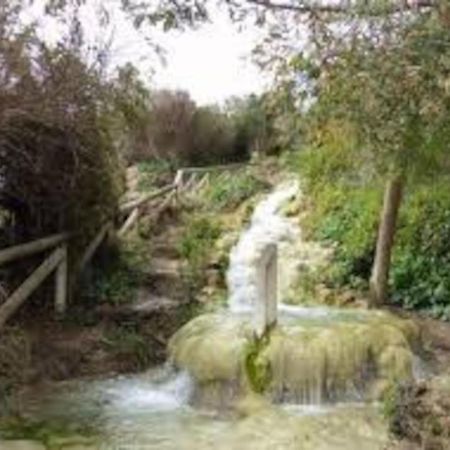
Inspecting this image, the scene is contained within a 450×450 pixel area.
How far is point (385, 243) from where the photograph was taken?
1234cm

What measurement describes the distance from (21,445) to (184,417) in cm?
182

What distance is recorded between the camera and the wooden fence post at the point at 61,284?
36.7ft

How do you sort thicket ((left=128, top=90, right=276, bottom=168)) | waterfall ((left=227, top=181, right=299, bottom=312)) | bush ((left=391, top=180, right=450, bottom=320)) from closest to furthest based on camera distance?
bush ((left=391, top=180, right=450, bottom=320))
waterfall ((left=227, top=181, right=299, bottom=312))
thicket ((left=128, top=90, right=276, bottom=168))

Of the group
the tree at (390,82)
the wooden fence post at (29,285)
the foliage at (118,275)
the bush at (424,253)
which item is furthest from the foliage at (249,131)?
the tree at (390,82)

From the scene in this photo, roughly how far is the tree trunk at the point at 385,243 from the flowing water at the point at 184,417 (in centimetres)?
169

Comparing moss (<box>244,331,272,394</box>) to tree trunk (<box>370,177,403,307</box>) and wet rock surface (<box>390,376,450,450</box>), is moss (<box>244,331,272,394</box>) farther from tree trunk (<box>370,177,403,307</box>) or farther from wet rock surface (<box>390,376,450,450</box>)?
wet rock surface (<box>390,376,450,450</box>)

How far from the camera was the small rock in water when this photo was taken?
24.7 ft

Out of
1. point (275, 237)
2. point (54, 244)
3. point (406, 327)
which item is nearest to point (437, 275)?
point (406, 327)

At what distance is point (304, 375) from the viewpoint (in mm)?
9320

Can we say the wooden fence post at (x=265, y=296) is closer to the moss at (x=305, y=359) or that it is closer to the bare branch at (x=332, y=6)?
the moss at (x=305, y=359)

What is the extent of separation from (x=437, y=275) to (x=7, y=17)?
699 centimetres

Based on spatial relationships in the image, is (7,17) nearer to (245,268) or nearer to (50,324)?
(50,324)

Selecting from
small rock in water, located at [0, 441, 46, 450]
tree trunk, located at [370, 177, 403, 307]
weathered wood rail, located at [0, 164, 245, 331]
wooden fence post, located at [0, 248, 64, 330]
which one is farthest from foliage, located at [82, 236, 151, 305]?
small rock in water, located at [0, 441, 46, 450]

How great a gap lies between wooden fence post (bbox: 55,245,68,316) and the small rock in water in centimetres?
352
